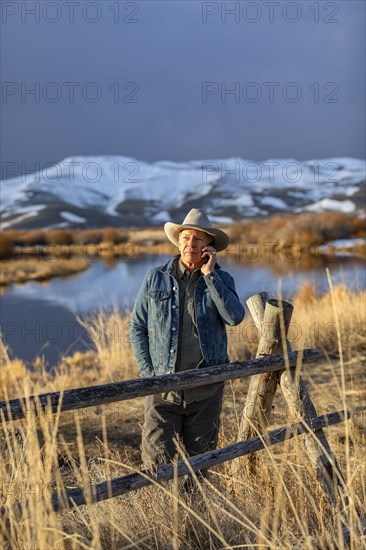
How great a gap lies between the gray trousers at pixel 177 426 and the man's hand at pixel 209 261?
0.75m

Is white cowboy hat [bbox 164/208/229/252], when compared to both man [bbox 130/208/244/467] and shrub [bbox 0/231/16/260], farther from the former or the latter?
shrub [bbox 0/231/16/260]

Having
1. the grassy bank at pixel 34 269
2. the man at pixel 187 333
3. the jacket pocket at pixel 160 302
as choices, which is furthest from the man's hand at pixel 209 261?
the grassy bank at pixel 34 269

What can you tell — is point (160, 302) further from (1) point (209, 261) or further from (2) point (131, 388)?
(2) point (131, 388)

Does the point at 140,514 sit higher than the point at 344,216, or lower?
lower

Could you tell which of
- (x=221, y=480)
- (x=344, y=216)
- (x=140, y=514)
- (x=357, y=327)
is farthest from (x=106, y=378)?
(x=344, y=216)

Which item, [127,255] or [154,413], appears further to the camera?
[127,255]

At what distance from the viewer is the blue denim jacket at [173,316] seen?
150 inches

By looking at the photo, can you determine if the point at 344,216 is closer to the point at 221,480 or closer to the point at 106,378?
the point at 106,378

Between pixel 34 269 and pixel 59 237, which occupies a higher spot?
pixel 59 237

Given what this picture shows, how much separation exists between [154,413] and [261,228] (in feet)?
108

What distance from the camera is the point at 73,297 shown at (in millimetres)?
23266

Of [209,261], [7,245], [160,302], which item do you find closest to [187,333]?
[160,302]

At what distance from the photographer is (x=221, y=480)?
13.0 ft

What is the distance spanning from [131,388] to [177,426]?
37.9 inches
